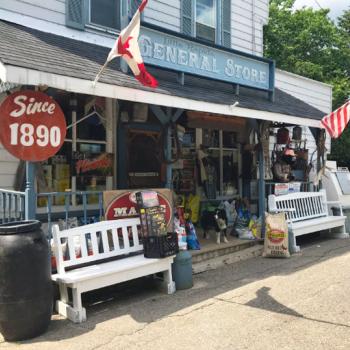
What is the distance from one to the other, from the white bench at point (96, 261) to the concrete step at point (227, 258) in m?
1.17

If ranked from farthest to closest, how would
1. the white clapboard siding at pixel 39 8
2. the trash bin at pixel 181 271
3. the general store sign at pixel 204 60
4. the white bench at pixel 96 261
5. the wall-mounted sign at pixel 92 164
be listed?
the wall-mounted sign at pixel 92 164, the white clapboard siding at pixel 39 8, the general store sign at pixel 204 60, the trash bin at pixel 181 271, the white bench at pixel 96 261

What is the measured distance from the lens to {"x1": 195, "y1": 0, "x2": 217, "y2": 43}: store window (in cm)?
1030

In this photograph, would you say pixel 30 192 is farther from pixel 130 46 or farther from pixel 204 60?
pixel 204 60

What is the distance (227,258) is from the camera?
297 inches

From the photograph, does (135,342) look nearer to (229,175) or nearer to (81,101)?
(81,101)

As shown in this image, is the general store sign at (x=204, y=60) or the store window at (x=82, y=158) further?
the store window at (x=82, y=158)

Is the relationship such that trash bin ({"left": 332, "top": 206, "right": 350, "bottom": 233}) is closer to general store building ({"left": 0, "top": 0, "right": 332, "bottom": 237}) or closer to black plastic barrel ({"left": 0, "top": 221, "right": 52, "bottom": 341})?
general store building ({"left": 0, "top": 0, "right": 332, "bottom": 237})

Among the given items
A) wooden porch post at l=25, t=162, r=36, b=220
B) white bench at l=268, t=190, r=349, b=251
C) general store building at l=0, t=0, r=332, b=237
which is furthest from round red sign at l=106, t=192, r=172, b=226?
white bench at l=268, t=190, r=349, b=251

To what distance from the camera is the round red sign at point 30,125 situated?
15.7 feet

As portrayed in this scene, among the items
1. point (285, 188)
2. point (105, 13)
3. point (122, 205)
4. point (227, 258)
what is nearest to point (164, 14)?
point (105, 13)

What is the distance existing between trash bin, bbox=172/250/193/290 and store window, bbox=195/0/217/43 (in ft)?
19.7

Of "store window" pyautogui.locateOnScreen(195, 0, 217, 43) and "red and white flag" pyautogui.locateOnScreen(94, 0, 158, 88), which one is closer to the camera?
"red and white flag" pyautogui.locateOnScreen(94, 0, 158, 88)

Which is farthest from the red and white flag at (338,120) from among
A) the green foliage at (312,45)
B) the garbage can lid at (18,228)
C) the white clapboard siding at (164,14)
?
the green foliage at (312,45)

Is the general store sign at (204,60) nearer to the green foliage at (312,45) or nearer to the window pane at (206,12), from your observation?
the window pane at (206,12)
